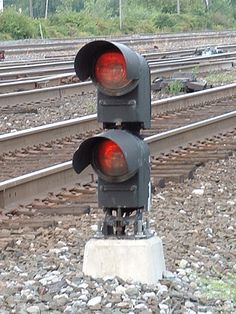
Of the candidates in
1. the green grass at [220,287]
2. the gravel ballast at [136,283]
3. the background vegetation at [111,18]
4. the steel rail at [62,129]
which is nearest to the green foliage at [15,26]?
the background vegetation at [111,18]

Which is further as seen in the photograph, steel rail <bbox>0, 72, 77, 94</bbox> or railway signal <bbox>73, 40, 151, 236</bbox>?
steel rail <bbox>0, 72, 77, 94</bbox>

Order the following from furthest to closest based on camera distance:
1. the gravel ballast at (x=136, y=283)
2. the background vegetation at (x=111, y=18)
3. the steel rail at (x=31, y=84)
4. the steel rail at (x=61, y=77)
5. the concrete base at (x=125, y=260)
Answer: the background vegetation at (x=111, y=18) < the steel rail at (x=31, y=84) < the steel rail at (x=61, y=77) < the concrete base at (x=125, y=260) < the gravel ballast at (x=136, y=283)

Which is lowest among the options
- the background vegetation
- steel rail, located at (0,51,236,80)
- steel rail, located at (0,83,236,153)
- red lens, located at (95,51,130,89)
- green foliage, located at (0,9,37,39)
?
the background vegetation

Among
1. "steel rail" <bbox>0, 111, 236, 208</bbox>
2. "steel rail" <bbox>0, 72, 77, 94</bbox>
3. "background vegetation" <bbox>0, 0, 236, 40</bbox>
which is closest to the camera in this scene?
"steel rail" <bbox>0, 111, 236, 208</bbox>

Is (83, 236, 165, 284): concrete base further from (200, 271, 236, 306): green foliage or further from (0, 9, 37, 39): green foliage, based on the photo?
(0, 9, 37, 39): green foliage

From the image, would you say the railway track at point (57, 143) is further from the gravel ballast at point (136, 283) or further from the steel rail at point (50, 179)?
the gravel ballast at point (136, 283)

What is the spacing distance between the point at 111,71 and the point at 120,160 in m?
0.54

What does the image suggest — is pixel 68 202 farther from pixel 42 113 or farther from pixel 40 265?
pixel 42 113

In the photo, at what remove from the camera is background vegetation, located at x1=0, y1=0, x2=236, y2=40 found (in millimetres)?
61562

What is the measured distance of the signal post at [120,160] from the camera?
19.1 ft

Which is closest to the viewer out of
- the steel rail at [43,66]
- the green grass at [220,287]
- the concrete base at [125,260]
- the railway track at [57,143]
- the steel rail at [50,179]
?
the green grass at [220,287]

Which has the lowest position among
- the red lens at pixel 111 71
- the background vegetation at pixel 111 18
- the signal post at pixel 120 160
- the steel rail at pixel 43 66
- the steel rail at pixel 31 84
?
the background vegetation at pixel 111 18

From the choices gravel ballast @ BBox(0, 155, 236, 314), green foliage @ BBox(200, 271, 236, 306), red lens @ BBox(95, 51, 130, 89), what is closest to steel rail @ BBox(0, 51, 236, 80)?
gravel ballast @ BBox(0, 155, 236, 314)

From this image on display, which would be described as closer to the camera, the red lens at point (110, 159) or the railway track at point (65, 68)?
the red lens at point (110, 159)
